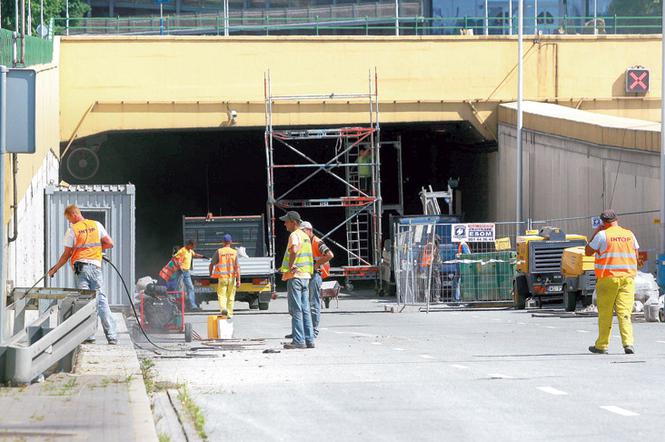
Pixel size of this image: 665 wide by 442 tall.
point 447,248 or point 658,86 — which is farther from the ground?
point 658,86

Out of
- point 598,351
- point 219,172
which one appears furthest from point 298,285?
point 219,172

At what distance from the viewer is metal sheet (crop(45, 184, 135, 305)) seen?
24.2 m

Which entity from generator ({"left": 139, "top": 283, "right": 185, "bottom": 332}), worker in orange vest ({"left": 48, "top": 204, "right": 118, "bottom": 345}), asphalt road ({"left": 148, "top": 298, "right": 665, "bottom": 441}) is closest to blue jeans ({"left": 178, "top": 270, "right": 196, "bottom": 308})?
generator ({"left": 139, "top": 283, "right": 185, "bottom": 332})

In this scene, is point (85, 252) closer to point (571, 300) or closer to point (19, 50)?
point (19, 50)

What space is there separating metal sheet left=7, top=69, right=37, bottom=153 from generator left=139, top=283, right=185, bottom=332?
9.35m

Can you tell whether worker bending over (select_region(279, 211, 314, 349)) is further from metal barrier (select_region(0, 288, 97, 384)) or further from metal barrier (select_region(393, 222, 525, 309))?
metal barrier (select_region(393, 222, 525, 309))

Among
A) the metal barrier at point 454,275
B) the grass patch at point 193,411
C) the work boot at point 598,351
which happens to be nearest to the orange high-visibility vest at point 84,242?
the grass patch at point 193,411

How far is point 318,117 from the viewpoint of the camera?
42.8 metres

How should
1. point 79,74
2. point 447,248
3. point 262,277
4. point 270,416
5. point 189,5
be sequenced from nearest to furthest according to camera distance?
point 270,416 → point 262,277 → point 447,248 → point 79,74 → point 189,5

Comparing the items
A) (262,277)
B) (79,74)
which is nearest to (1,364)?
(262,277)

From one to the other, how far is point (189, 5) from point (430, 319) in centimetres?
5827

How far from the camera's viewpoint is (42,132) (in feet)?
97.1

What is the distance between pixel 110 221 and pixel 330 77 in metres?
19.5

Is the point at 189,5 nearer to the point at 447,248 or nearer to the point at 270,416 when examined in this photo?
the point at 447,248
